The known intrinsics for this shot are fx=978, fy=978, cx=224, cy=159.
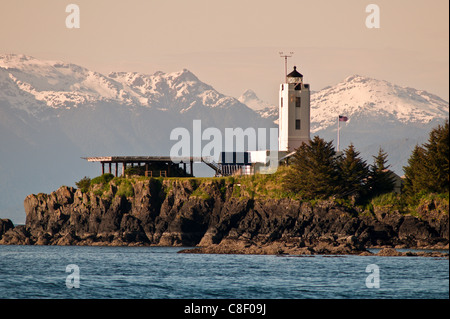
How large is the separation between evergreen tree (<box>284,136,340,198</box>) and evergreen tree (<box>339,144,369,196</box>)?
88cm

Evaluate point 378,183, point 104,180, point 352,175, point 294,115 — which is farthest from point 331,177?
point 104,180

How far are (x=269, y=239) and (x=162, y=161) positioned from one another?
98.7ft

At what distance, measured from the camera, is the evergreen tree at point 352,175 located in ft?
400

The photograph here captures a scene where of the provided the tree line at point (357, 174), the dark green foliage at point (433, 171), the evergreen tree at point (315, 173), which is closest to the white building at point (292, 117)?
the tree line at point (357, 174)

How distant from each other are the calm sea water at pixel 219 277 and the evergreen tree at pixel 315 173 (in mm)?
18836

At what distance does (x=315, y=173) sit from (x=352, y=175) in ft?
15.4

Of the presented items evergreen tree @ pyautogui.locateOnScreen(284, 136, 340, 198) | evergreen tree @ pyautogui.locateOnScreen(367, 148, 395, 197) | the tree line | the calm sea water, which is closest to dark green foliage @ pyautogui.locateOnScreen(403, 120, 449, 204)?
the tree line

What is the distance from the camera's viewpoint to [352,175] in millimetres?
122812

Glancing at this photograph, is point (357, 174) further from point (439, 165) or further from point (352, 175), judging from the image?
point (439, 165)

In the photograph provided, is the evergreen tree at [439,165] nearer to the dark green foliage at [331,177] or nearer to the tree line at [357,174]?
the tree line at [357,174]

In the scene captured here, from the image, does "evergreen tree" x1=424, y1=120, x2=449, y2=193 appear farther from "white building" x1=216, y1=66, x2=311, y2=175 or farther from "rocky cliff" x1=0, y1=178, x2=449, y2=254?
"white building" x1=216, y1=66, x2=311, y2=175

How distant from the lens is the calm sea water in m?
75.8

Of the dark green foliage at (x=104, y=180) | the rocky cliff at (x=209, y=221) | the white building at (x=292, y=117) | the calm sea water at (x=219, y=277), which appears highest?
the white building at (x=292, y=117)
